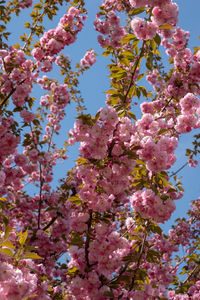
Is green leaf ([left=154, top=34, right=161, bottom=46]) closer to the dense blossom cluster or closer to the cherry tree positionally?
the cherry tree

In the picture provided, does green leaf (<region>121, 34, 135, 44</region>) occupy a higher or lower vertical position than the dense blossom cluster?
lower

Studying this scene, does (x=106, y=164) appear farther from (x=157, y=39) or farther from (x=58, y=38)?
(x=58, y=38)

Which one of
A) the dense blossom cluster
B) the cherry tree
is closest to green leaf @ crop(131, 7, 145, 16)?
the cherry tree

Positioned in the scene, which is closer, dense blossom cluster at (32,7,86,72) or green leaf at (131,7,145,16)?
green leaf at (131,7,145,16)

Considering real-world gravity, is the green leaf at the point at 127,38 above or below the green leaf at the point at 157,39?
above

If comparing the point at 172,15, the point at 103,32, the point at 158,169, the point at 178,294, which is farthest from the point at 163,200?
the point at 103,32

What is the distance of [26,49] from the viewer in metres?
6.31

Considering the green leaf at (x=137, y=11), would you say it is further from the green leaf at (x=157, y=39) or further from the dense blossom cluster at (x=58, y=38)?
the dense blossom cluster at (x=58, y=38)

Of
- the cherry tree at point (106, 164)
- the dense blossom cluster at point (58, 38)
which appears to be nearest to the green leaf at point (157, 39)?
the cherry tree at point (106, 164)

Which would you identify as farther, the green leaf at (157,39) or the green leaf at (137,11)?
the green leaf at (157,39)

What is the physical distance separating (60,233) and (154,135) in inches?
126

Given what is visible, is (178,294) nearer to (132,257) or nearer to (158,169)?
(132,257)

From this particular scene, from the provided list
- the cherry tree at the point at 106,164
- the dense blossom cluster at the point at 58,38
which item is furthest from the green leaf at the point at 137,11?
the dense blossom cluster at the point at 58,38

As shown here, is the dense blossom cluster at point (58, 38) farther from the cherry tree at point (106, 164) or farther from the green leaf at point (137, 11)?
the green leaf at point (137, 11)
